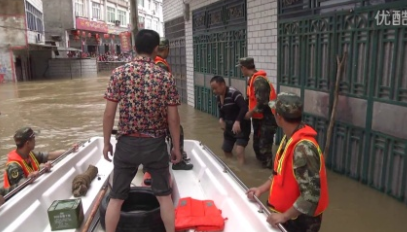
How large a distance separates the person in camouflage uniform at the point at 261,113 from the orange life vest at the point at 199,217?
85.8 inches

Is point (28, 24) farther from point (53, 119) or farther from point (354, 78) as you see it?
point (354, 78)

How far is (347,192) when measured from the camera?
4645 millimetres

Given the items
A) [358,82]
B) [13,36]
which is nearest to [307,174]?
[358,82]

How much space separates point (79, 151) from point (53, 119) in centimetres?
749

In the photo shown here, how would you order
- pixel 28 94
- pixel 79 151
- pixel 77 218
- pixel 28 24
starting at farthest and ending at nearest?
pixel 28 24
pixel 28 94
pixel 79 151
pixel 77 218

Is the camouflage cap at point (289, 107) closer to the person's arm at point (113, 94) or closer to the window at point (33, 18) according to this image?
the person's arm at point (113, 94)

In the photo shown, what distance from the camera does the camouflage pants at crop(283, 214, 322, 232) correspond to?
234 cm

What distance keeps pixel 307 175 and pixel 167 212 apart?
1185 millimetres

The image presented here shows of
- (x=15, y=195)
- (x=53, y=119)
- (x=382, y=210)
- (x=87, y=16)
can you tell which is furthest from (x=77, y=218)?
(x=87, y=16)

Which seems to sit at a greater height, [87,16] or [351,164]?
[87,16]

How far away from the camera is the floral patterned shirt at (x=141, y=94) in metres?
2.55

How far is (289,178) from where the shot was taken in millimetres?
2273

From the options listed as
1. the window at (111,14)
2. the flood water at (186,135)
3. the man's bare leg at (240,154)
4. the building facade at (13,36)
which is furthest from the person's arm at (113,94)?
the window at (111,14)

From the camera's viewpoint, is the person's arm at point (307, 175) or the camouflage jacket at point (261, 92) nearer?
the person's arm at point (307, 175)
